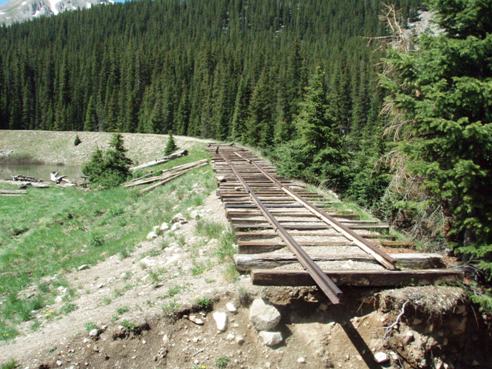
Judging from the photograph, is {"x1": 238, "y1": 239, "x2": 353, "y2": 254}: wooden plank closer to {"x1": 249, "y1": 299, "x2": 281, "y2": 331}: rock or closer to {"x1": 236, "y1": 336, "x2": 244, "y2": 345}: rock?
{"x1": 249, "y1": 299, "x2": 281, "y2": 331}: rock

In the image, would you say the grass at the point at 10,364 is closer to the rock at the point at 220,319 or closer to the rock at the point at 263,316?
the rock at the point at 220,319

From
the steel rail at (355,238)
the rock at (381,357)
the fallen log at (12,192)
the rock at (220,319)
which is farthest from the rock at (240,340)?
the fallen log at (12,192)

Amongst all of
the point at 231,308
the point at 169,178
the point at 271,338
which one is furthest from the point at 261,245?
the point at 169,178

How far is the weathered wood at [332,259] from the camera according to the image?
637cm

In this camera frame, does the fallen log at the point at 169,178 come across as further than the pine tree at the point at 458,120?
Yes

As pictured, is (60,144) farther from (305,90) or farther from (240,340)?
(240,340)

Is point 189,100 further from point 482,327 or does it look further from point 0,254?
point 482,327

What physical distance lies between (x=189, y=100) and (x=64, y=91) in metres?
36.2

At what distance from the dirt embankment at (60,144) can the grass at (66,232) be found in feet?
118

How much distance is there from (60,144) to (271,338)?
70.0 meters

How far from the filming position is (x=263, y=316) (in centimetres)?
553

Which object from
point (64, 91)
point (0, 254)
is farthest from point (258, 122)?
point (64, 91)

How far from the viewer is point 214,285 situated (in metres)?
6.32

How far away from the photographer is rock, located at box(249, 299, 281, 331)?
5502 mm
